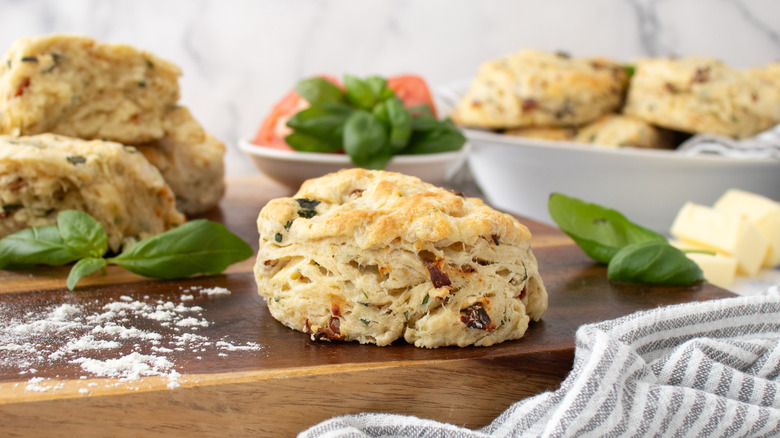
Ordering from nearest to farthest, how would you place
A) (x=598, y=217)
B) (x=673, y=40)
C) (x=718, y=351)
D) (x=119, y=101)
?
(x=718, y=351) → (x=598, y=217) → (x=119, y=101) → (x=673, y=40)

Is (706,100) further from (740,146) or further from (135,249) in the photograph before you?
(135,249)

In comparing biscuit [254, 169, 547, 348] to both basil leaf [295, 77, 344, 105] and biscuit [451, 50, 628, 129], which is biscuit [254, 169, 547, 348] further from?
biscuit [451, 50, 628, 129]

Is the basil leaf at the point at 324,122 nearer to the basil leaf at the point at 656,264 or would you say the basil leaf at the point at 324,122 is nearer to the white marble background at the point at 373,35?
the basil leaf at the point at 656,264

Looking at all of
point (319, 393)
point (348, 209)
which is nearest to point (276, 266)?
point (348, 209)

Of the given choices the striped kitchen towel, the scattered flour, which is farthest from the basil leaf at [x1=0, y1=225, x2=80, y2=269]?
the striped kitchen towel

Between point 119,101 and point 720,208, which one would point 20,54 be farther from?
point 720,208

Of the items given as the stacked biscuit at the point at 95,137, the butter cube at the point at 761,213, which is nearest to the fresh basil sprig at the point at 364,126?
the stacked biscuit at the point at 95,137

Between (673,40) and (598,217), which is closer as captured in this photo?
(598,217)
